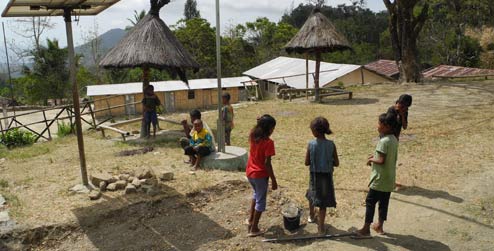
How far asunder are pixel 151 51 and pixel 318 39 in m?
6.66

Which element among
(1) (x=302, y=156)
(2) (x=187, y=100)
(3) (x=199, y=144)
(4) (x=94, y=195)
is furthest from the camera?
(2) (x=187, y=100)

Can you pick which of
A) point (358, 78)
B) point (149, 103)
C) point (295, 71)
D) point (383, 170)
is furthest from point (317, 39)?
point (295, 71)

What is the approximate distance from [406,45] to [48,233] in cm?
1695

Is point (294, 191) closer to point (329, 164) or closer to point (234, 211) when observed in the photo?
point (234, 211)

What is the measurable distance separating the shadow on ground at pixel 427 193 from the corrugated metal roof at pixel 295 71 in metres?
16.6

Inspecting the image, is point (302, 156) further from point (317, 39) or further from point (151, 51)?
point (317, 39)

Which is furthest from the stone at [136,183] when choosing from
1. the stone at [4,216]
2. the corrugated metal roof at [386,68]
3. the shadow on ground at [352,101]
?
the corrugated metal roof at [386,68]

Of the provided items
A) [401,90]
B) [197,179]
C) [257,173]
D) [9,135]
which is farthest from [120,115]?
[257,173]

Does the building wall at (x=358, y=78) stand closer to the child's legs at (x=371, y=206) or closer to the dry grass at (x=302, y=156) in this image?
the dry grass at (x=302, y=156)

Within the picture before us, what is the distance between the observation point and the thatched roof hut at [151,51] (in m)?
9.10

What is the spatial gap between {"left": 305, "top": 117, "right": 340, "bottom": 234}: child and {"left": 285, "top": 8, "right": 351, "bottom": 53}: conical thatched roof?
9881 mm

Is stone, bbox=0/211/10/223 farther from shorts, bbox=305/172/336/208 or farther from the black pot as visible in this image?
shorts, bbox=305/172/336/208

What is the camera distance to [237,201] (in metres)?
5.50

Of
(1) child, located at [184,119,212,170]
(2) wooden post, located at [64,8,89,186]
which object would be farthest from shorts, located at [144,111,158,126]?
(2) wooden post, located at [64,8,89,186]
